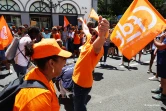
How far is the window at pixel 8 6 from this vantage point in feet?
58.3

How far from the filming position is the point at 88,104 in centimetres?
412

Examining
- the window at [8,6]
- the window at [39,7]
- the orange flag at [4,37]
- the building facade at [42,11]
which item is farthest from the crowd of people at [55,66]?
the window at [39,7]

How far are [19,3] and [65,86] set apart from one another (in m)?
16.6

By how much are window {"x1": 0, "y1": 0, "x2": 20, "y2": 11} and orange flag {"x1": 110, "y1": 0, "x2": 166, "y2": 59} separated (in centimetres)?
1779

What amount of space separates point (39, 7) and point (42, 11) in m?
0.52

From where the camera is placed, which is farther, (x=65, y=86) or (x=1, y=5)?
(x=1, y=5)

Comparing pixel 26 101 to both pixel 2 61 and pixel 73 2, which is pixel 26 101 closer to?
pixel 2 61

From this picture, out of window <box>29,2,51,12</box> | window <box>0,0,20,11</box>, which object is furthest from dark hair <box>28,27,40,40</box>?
window <box>29,2,51,12</box>

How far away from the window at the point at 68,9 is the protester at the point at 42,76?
1975 centimetres

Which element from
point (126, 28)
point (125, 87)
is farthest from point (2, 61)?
point (126, 28)

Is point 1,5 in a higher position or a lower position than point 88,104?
higher

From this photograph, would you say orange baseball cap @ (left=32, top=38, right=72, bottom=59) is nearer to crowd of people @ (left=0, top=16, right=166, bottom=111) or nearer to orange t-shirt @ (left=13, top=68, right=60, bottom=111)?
crowd of people @ (left=0, top=16, right=166, bottom=111)

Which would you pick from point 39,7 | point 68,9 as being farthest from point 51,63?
point 68,9

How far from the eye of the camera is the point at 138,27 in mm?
2645
